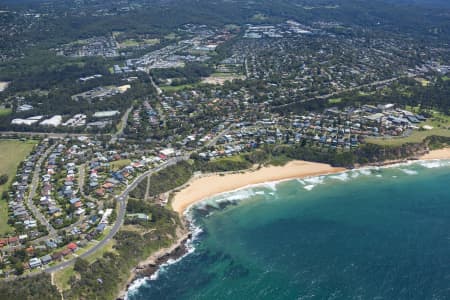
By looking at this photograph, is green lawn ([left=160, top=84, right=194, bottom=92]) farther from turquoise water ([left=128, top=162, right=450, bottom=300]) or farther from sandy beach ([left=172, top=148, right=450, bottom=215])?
turquoise water ([left=128, top=162, right=450, bottom=300])

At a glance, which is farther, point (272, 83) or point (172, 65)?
point (172, 65)

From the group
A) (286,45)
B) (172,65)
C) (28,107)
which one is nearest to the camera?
(28,107)

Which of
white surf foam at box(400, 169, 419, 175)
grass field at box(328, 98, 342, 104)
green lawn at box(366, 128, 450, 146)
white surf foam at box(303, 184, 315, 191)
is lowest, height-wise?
white surf foam at box(303, 184, 315, 191)

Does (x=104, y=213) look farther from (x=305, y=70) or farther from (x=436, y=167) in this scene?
(x=305, y=70)

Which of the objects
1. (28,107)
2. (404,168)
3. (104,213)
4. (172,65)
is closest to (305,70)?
(172,65)

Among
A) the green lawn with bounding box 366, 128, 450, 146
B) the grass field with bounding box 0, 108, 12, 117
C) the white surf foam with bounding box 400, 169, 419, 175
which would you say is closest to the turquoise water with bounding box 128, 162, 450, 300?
the white surf foam with bounding box 400, 169, 419, 175

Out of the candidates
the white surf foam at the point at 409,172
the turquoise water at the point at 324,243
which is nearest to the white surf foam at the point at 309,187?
the turquoise water at the point at 324,243

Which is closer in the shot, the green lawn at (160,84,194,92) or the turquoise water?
the turquoise water
